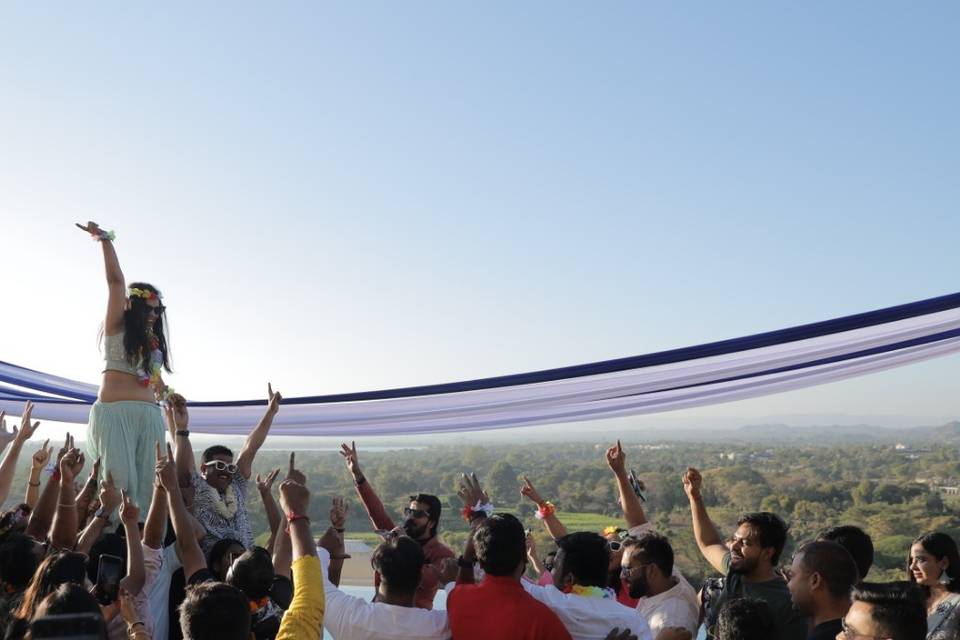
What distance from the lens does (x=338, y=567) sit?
12.7 ft

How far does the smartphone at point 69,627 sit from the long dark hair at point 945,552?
3492mm

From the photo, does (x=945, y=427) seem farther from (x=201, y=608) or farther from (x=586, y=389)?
(x=201, y=608)

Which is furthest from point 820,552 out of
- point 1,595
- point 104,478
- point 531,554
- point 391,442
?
point 391,442

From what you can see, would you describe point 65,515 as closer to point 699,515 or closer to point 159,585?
point 159,585

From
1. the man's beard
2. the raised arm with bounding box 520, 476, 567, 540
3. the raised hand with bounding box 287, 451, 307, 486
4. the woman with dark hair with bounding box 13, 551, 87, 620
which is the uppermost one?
the raised hand with bounding box 287, 451, 307, 486

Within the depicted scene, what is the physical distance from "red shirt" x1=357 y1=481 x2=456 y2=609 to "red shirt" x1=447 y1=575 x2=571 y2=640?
0.20 meters

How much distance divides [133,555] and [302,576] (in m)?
0.97

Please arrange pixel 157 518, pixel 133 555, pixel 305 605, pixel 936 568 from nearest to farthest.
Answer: pixel 305 605 < pixel 133 555 < pixel 157 518 < pixel 936 568

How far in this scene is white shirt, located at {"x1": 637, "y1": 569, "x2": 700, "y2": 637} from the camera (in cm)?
360

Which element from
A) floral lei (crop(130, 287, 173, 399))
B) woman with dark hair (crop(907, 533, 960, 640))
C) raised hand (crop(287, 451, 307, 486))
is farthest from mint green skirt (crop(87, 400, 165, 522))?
woman with dark hair (crop(907, 533, 960, 640))

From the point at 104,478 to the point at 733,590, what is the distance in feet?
11.1

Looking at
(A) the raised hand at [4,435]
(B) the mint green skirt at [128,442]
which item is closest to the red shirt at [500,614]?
(B) the mint green skirt at [128,442]

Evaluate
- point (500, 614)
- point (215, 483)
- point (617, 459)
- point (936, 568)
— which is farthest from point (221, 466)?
point (936, 568)

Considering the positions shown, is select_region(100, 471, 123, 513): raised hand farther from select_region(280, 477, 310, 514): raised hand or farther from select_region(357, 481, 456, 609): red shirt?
select_region(280, 477, 310, 514): raised hand
